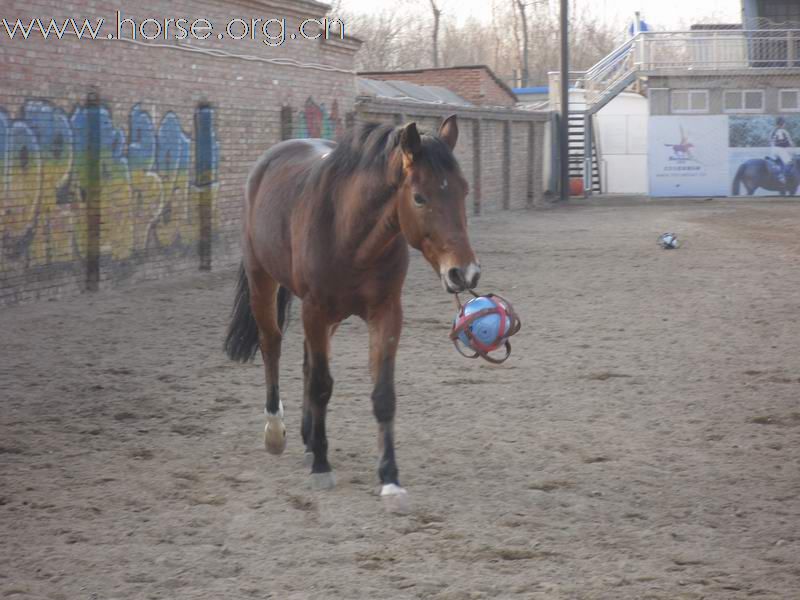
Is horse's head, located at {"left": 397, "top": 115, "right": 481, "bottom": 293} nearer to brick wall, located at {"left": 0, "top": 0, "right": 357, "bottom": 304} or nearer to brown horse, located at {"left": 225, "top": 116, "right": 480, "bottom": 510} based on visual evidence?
brown horse, located at {"left": 225, "top": 116, "right": 480, "bottom": 510}

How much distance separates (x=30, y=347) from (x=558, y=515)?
5996 mm

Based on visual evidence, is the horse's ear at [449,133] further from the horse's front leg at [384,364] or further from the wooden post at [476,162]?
the wooden post at [476,162]

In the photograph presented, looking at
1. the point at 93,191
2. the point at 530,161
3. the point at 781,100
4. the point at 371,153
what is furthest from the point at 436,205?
the point at 781,100

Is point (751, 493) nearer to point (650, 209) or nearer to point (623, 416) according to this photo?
point (623, 416)

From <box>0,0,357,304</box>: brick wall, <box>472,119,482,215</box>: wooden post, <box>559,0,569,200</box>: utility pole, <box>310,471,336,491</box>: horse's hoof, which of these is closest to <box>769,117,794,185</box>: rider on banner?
<box>559,0,569,200</box>: utility pole

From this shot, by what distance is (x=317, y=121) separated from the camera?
1928 cm

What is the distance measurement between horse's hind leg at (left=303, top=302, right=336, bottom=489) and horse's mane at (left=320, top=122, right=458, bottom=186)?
27.7 inches

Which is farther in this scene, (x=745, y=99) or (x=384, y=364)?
(x=745, y=99)

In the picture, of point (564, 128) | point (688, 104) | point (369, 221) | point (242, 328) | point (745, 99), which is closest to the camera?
point (369, 221)

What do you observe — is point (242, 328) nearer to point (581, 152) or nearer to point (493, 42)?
point (581, 152)

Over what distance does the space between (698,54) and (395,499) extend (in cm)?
3344

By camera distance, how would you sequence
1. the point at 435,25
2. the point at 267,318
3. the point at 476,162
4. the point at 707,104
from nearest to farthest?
the point at 267,318 → the point at 476,162 → the point at 707,104 → the point at 435,25

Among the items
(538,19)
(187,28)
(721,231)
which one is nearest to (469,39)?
(538,19)

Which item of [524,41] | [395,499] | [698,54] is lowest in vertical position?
[395,499]
